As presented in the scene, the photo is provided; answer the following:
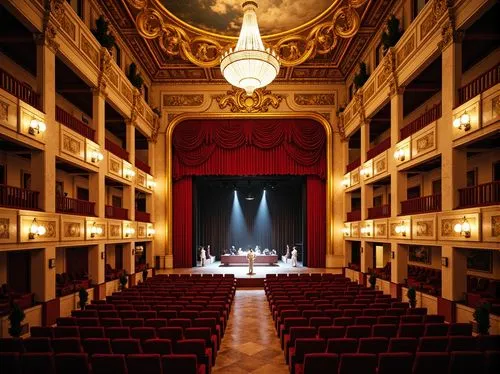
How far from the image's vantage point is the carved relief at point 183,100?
21797mm

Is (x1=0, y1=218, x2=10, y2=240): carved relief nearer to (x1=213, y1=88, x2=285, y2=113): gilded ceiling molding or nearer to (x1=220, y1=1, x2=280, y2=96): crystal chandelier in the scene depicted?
(x1=220, y1=1, x2=280, y2=96): crystal chandelier

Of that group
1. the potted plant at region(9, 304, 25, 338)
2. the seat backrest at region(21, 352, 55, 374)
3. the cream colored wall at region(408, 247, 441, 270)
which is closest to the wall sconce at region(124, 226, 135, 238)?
the potted plant at region(9, 304, 25, 338)

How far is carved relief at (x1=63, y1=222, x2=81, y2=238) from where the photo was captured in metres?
11.2

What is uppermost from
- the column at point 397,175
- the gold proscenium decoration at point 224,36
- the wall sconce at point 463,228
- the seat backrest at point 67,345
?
the gold proscenium decoration at point 224,36

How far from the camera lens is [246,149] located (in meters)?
21.9

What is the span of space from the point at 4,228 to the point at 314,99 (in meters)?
17.2

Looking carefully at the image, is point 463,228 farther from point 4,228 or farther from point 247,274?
point 247,274

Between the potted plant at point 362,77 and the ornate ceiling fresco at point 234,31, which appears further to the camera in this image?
the potted plant at point 362,77

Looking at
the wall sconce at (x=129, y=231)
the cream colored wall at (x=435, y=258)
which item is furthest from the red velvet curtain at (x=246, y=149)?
the cream colored wall at (x=435, y=258)

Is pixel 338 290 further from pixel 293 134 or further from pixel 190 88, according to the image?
pixel 190 88

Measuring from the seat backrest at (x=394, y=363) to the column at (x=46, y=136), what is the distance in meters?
8.80

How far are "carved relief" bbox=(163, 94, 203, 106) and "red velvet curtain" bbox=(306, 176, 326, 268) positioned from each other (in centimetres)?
768

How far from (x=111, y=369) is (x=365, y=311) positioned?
535 cm

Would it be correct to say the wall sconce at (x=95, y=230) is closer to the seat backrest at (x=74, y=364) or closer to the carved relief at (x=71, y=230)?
the carved relief at (x=71, y=230)
